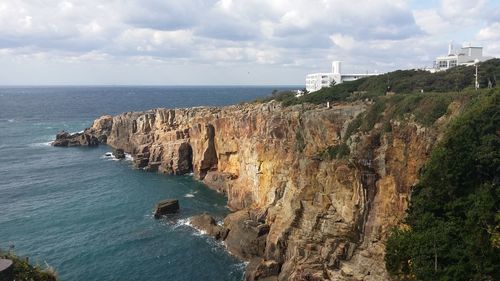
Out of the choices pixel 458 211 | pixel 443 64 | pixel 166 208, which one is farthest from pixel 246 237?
pixel 443 64

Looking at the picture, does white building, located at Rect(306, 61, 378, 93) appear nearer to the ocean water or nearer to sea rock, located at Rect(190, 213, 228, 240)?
the ocean water

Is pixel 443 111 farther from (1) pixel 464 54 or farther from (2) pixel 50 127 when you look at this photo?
(2) pixel 50 127

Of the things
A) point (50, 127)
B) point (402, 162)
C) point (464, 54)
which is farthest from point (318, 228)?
point (50, 127)

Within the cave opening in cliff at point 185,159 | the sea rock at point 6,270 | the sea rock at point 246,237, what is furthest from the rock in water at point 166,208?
the sea rock at point 6,270

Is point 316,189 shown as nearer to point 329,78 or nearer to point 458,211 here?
point 458,211

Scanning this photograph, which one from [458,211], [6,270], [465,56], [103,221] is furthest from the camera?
[465,56]
